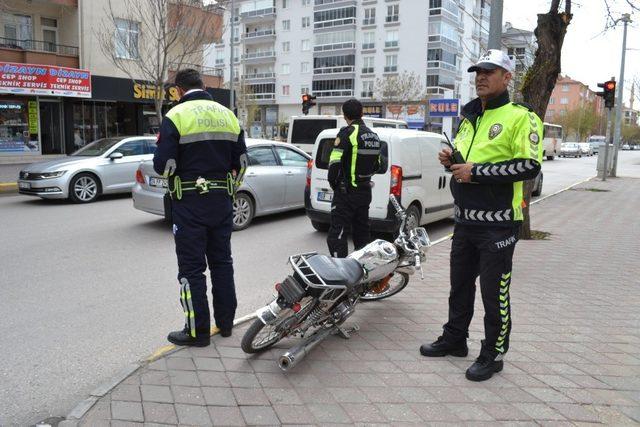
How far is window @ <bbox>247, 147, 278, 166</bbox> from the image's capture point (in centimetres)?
984

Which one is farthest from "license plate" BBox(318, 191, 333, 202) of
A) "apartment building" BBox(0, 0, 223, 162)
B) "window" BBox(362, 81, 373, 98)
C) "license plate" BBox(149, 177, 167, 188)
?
"window" BBox(362, 81, 373, 98)

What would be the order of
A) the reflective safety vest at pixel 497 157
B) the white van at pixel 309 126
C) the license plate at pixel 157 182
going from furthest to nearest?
the white van at pixel 309 126, the license plate at pixel 157 182, the reflective safety vest at pixel 497 157

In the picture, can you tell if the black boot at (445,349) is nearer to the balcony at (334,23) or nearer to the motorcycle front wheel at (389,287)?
the motorcycle front wheel at (389,287)

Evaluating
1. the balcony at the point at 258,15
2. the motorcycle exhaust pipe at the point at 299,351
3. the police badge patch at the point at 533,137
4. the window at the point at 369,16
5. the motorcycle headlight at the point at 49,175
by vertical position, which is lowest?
the motorcycle exhaust pipe at the point at 299,351

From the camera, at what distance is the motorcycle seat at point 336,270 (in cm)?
378

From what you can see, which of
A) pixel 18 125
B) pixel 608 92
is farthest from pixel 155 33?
pixel 608 92

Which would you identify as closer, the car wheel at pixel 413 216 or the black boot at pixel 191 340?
the black boot at pixel 191 340

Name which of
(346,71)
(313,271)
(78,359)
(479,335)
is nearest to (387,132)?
(479,335)

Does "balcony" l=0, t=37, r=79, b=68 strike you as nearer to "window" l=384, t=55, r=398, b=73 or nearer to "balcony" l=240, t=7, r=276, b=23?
"window" l=384, t=55, r=398, b=73

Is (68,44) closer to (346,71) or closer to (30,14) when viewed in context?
(30,14)

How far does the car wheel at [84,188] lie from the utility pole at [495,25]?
8847 millimetres

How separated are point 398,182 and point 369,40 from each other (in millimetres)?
64623

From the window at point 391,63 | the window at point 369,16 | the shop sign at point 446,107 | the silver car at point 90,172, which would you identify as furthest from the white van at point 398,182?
the window at point 369,16

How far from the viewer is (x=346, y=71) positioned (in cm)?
7038
